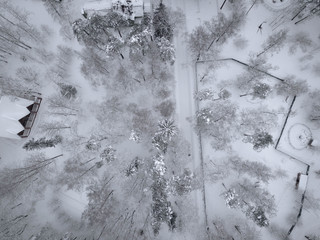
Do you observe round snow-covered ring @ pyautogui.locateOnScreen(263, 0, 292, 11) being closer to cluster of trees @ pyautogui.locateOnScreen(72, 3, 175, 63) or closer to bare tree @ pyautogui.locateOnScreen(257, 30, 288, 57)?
bare tree @ pyautogui.locateOnScreen(257, 30, 288, 57)

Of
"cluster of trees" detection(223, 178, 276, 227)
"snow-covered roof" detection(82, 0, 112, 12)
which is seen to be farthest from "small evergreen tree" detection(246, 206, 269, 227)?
"snow-covered roof" detection(82, 0, 112, 12)

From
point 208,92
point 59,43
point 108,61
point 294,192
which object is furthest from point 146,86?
point 294,192

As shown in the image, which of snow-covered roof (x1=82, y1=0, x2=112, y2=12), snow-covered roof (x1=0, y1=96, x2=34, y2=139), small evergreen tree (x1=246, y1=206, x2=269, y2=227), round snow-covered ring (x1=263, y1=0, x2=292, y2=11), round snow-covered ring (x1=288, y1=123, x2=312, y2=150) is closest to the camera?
small evergreen tree (x1=246, y1=206, x2=269, y2=227)

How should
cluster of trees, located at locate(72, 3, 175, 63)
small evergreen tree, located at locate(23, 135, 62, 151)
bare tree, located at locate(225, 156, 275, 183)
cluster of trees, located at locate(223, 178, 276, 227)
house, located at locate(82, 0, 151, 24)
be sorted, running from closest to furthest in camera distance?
cluster of trees, located at locate(72, 3, 175, 63), small evergreen tree, located at locate(23, 135, 62, 151), house, located at locate(82, 0, 151, 24), cluster of trees, located at locate(223, 178, 276, 227), bare tree, located at locate(225, 156, 275, 183)

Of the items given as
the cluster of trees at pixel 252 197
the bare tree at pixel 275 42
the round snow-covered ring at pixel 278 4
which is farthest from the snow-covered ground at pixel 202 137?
the cluster of trees at pixel 252 197

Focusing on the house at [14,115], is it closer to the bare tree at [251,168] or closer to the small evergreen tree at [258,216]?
the bare tree at [251,168]
